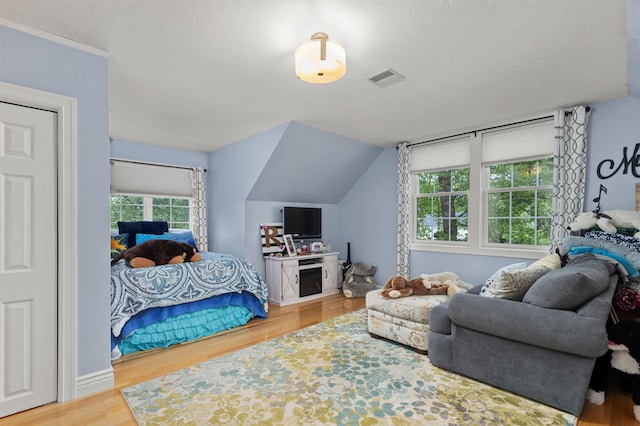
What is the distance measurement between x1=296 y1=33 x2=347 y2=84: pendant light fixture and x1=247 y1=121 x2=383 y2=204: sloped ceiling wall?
5.71 feet

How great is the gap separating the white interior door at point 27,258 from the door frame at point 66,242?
0.05 m

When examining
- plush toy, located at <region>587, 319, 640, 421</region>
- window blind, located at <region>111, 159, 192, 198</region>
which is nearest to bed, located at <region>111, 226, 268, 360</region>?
window blind, located at <region>111, 159, 192, 198</region>

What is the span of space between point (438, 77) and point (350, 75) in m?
0.75

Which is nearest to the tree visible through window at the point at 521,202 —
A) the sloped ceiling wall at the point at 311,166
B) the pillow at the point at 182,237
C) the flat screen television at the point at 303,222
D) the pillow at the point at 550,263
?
the pillow at the point at 550,263

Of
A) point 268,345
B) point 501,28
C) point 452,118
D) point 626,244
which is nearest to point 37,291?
point 268,345

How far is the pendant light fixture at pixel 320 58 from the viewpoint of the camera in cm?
197

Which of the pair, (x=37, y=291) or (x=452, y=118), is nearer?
(x=37, y=291)

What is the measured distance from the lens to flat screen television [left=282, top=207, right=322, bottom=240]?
5.03m

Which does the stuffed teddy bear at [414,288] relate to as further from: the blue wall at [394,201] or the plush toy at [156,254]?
the plush toy at [156,254]

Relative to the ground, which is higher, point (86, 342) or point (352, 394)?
point (86, 342)

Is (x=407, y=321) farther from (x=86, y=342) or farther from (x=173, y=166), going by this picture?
(x=173, y=166)

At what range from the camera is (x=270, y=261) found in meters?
4.68

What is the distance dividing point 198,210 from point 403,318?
3.70 meters

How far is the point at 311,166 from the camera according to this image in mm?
4707
